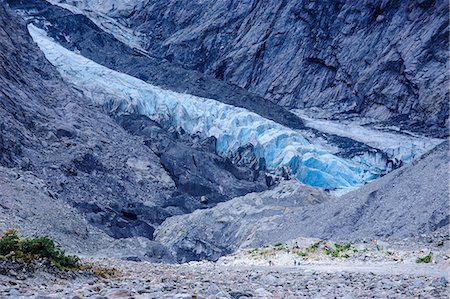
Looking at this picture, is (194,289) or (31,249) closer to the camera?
(194,289)

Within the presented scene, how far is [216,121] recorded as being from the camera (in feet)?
174

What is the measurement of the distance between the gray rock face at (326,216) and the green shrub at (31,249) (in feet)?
45.0

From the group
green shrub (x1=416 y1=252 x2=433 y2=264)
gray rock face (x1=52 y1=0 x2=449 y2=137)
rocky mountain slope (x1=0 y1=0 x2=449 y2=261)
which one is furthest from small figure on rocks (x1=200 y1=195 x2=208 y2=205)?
green shrub (x1=416 y1=252 x2=433 y2=264)

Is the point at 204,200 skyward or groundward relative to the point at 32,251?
skyward

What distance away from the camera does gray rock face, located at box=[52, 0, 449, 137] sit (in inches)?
2381

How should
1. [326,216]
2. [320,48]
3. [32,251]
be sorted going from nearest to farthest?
[32,251], [326,216], [320,48]

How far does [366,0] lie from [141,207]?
40351 millimetres

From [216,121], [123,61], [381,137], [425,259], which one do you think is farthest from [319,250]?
[123,61]

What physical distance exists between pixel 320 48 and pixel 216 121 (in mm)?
20206

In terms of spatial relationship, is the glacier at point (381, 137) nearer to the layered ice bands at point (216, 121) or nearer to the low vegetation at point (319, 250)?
the layered ice bands at point (216, 121)

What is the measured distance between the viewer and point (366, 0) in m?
66.6

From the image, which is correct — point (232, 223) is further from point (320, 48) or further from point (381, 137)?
A: point (320, 48)

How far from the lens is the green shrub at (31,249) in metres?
8.69

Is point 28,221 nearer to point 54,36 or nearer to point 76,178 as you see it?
point 76,178
